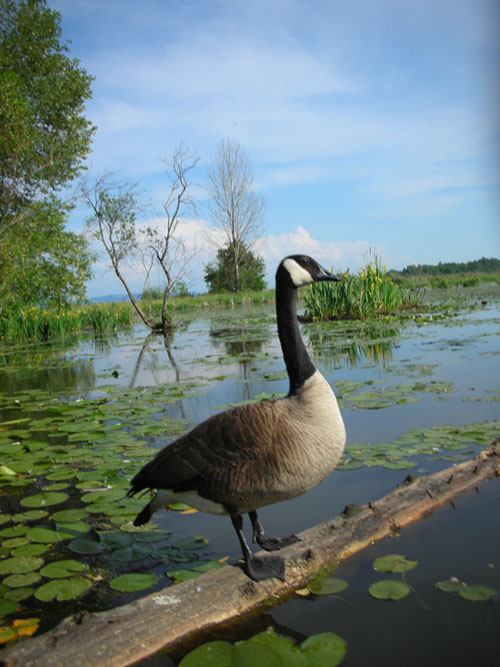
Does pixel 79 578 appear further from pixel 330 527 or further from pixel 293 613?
pixel 330 527

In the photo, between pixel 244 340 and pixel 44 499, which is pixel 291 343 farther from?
pixel 244 340

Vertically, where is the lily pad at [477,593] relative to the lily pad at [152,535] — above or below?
above

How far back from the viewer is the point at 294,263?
11.5 feet

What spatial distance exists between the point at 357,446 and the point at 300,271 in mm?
2137

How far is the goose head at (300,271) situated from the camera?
3.49 meters

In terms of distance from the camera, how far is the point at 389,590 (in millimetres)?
2580

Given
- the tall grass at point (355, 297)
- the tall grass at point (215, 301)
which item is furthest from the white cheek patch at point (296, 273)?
the tall grass at point (215, 301)

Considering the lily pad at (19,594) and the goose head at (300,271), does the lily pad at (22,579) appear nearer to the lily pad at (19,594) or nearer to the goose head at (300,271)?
the lily pad at (19,594)

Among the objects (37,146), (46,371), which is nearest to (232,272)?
(37,146)

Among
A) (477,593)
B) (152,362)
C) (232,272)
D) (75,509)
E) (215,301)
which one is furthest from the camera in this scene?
(232,272)

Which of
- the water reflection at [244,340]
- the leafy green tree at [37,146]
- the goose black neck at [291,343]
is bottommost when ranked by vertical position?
the water reflection at [244,340]

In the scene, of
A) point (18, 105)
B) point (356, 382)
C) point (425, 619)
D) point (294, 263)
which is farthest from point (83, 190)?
point (425, 619)

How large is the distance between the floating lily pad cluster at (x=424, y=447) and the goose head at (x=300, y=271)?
1.80 m

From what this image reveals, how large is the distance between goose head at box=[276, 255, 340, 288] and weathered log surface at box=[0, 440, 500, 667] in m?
1.51
